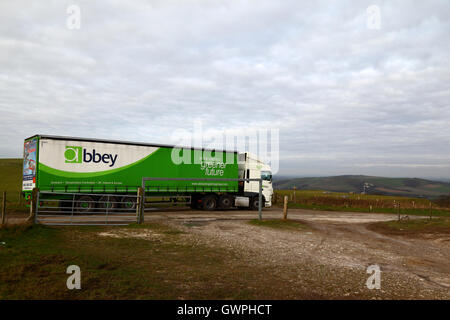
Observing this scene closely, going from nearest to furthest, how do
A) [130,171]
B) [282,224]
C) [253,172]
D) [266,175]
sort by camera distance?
[282,224], [130,171], [253,172], [266,175]

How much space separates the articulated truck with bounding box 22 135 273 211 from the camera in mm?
18000

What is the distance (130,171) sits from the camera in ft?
67.3

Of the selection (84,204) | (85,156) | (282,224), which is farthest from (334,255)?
(85,156)

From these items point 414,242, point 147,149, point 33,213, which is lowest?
point 414,242

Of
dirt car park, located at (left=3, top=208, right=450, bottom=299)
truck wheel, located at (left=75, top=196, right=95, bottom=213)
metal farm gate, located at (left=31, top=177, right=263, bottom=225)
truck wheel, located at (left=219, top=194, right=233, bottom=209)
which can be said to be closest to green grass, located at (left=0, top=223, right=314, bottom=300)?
dirt car park, located at (left=3, top=208, right=450, bottom=299)

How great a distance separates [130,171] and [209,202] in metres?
6.21

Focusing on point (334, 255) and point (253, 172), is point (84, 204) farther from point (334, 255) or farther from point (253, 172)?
point (334, 255)

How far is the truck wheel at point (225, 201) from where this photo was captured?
2420 centimetres

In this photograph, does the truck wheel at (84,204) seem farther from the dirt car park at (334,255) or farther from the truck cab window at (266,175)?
the truck cab window at (266,175)

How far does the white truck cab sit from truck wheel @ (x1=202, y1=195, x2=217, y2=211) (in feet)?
8.66
